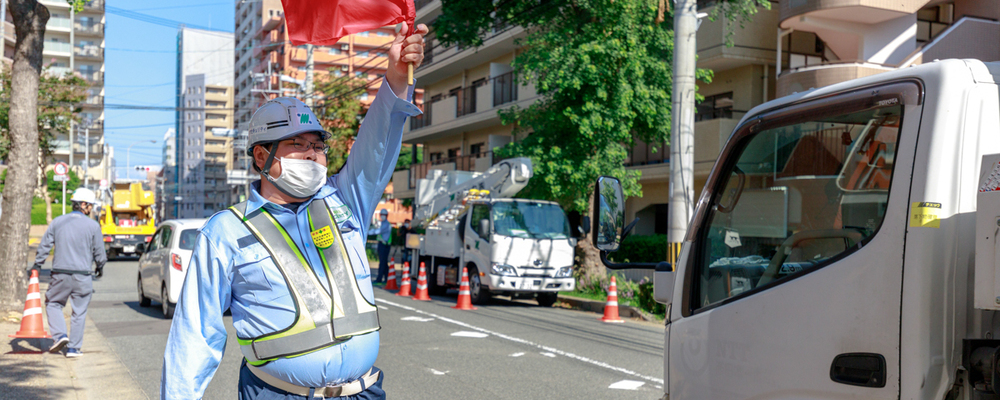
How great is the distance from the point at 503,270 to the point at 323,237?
448 inches

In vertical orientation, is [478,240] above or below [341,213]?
below

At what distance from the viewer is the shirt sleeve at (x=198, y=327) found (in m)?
2.27

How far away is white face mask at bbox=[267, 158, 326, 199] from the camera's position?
2492mm

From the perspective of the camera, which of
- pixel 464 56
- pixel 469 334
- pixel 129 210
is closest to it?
pixel 469 334

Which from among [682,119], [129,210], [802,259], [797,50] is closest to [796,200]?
[802,259]

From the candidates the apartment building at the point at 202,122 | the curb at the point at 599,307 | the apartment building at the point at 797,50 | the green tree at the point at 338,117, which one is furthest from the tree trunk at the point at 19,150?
the apartment building at the point at 202,122

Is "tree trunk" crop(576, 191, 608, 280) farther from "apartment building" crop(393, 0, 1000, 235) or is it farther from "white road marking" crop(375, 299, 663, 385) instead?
"white road marking" crop(375, 299, 663, 385)

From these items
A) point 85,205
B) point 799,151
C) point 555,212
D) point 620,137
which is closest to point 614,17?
point 620,137

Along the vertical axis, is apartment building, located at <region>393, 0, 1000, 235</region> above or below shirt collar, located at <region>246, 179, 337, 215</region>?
above

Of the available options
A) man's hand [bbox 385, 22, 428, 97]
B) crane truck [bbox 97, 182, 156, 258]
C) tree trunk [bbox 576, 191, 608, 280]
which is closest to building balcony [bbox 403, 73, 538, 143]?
tree trunk [bbox 576, 191, 608, 280]

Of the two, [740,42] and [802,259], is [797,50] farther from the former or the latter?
[802,259]

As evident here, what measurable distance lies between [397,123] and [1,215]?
10.5m

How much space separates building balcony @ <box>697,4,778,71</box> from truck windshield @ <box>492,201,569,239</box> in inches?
281

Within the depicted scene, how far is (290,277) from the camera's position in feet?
7.84
